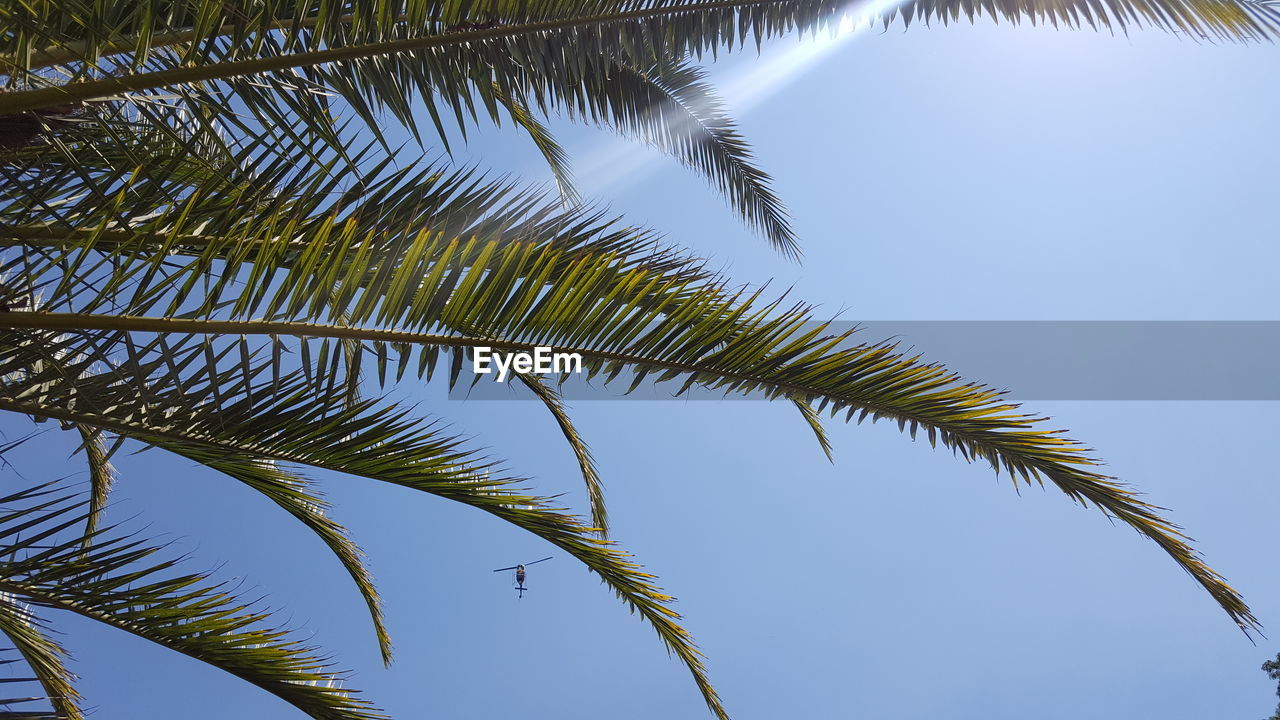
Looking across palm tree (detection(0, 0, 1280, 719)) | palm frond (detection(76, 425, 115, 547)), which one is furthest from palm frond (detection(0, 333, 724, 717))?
palm frond (detection(76, 425, 115, 547))

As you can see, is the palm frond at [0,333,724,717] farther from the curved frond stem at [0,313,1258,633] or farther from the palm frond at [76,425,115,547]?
the palm frond at [76,425,115,547]

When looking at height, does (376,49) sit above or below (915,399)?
above

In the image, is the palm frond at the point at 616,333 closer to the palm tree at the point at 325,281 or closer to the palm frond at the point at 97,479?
the palm tree at the point at 325,281

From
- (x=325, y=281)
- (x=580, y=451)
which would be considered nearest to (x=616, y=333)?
(x=325, y=281)

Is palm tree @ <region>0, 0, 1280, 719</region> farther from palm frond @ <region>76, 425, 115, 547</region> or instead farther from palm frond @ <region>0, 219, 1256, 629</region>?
palm frond @ <region>76, 425, 115, 547</region>

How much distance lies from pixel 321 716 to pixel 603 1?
8.85 feet

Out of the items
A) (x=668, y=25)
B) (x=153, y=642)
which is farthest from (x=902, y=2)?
(x=153, y=642)

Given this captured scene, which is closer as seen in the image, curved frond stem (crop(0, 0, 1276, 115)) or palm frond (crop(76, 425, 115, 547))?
curved frond stem (crop(0, 0, 1276, 115))

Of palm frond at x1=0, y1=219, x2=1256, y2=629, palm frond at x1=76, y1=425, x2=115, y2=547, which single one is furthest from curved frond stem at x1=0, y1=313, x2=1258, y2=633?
palm frond at x1=76, y1=425, x2=115, y2=547

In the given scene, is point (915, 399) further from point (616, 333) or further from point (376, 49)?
point (376, 49)

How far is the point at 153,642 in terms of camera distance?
113 inches

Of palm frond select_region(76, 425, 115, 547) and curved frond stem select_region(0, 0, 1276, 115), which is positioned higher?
curved frond stem select_region(0, 0, 1276, 115)

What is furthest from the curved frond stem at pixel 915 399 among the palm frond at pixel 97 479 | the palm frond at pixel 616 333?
the palm frond at pixel 97 479

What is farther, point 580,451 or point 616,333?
point 580,451
